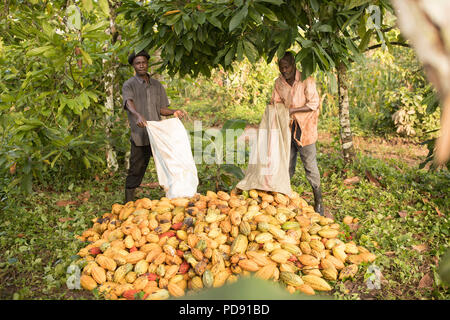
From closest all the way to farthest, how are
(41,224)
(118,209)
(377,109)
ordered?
(118,209) < (41,224) < (377,109)

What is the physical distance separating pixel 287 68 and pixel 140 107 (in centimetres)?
127

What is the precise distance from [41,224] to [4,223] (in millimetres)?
279

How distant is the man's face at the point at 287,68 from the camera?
2596 mm

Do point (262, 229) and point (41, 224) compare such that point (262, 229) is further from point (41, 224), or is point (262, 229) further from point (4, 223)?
point (4, 223)

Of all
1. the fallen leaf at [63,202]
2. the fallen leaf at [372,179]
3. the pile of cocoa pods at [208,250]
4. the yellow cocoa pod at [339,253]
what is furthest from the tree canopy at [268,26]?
the fallen leaf at [63,202]

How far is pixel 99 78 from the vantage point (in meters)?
3.45

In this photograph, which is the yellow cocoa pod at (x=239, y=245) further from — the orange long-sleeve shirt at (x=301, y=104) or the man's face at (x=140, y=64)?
the man's face at (x=140, y=64)

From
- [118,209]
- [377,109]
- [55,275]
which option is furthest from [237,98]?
[55,275]

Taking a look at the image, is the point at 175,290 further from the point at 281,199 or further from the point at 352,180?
the point at 352,180

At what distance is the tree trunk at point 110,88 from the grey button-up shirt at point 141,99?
2.24 ft

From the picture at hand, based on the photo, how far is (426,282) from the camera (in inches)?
81.0

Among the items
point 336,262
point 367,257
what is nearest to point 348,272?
point 336,262

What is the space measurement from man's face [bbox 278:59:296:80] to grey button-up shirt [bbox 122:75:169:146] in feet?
3.57

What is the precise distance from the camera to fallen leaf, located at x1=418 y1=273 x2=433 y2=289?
6.64 ft
